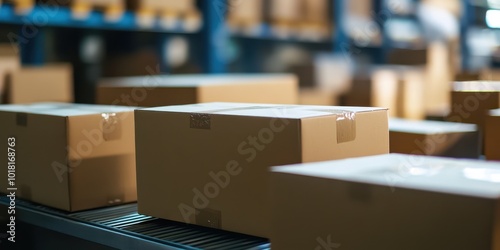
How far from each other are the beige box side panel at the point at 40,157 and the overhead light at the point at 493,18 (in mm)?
6406

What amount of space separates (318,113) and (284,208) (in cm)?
29

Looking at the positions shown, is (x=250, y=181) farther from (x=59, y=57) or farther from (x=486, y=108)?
(x=59, y=57)

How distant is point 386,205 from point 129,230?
0.69 meters

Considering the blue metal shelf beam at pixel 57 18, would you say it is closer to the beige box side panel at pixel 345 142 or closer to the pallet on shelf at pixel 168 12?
the pallet on shelf at pixel 168 12

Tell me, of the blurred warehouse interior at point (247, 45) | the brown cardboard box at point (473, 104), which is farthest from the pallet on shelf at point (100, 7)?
the brown cardboard box at point (473, 104)

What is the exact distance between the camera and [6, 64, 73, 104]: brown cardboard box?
230cm

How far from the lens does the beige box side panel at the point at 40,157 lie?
167 cm

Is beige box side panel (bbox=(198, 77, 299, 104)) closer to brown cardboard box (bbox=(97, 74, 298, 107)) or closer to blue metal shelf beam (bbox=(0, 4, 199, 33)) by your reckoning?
brown cardboard box (bbox=(97, 74, 298, 107))

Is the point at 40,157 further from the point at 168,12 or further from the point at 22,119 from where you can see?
the point at 168,12

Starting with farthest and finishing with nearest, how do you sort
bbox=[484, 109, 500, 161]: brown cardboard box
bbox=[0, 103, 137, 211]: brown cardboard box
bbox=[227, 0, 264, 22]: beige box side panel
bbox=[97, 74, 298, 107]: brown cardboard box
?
bbox=[227, 0, 264, 22]: beige box side panel, bbox=[97, 74, 298, 107]: brown cardboard box, bbox=[484, 109, 500, 161]: brown cardboard box, bbox=[0, 103, 137, 211]: brown cardboard box

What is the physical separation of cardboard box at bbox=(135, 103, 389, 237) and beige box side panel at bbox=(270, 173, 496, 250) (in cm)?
17

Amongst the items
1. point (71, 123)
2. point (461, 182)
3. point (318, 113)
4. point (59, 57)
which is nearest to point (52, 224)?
point (71, 123)

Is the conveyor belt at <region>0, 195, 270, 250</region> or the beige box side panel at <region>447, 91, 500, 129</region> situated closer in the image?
the conveyor belt at <region>0, 195, 270, 250</region>

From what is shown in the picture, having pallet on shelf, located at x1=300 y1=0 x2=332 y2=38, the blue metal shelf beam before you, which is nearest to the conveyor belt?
the blue metal shelf beam
